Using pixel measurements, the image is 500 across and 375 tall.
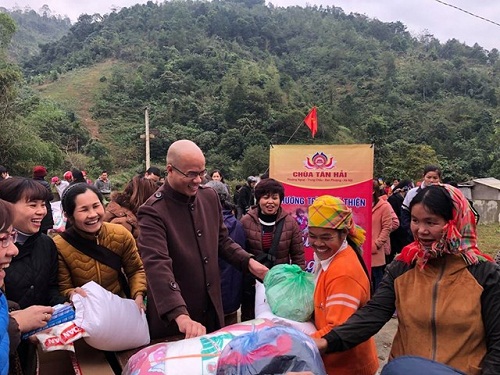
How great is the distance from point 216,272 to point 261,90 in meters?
42.2

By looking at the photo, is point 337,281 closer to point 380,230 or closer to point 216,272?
point 216,272

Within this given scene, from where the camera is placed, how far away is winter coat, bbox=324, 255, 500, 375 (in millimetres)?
1381

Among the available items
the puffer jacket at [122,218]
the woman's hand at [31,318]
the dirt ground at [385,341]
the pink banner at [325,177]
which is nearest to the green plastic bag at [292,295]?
the woman's hand at [31,318]

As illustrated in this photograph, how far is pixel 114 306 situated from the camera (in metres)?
1.81

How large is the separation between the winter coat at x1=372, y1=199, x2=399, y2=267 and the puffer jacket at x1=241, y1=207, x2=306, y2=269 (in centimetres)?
157

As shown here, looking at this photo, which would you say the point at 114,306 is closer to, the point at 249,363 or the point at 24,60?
the point at 249,363

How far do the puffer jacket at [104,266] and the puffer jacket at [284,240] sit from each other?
116cm

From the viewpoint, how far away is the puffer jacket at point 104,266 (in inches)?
85.4

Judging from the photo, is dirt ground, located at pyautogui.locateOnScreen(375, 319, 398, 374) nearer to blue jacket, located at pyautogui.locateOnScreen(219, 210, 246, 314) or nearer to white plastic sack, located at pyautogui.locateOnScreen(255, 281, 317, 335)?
blue jacket, located at pyautogui.locateOnScreen(219, 210, 246, 314)

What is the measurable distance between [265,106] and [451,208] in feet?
131

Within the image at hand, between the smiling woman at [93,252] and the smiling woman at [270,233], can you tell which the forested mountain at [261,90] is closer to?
the smiling woman at [270,233]

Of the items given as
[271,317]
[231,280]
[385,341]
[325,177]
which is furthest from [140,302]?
[385,341]

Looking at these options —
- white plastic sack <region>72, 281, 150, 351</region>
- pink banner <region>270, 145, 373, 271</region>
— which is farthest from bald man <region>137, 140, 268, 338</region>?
pink banner <region>270, 145, 373, 271</region>

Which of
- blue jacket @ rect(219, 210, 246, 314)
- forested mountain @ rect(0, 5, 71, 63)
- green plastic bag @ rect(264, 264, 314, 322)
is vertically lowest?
blue jacket @ rect(219, 210, 246, 314)
